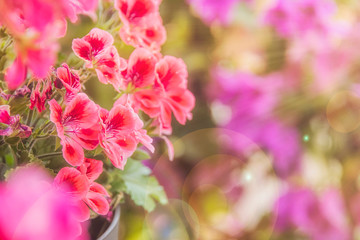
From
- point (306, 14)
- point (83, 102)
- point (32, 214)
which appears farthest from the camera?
point (306, 14)

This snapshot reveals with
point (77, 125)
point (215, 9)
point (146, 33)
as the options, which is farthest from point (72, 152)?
point (215, 9)

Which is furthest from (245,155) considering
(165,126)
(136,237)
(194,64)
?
(165,126)

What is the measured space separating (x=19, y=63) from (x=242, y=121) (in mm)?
601

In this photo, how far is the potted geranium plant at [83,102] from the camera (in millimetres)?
213

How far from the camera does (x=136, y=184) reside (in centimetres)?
34

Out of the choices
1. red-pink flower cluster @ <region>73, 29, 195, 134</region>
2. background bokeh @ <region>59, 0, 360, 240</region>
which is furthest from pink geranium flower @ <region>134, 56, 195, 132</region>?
background bokeh @ <region>59, 0, 360, 240</region>

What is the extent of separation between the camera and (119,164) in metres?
0.26

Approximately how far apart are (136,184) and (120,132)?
84mm

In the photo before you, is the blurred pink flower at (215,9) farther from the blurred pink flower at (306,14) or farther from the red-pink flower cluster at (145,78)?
the red-pink flower cluster at (145,78)

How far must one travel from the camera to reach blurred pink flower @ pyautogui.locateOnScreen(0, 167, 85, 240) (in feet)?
0.49

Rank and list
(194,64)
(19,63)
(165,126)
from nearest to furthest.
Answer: (19,63), (165,126), (194,64)

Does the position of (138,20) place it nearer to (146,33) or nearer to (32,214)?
(146,33)

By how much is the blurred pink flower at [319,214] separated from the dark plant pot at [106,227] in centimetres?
47

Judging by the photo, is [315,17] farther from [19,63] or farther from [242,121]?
[19,63]
